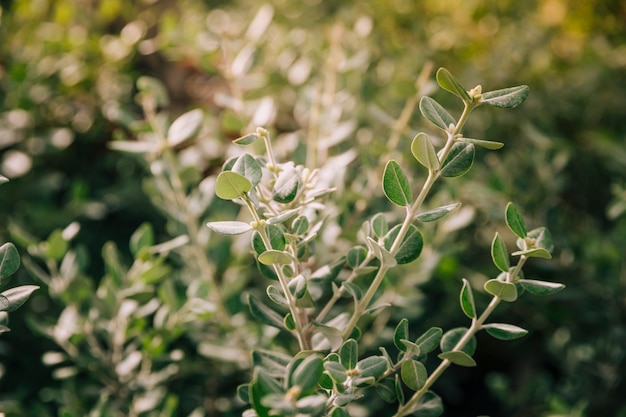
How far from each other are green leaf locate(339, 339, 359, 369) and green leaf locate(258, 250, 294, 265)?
0.12 meters

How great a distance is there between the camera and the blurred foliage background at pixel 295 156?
1.15 metres

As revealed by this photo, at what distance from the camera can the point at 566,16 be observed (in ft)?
7.55

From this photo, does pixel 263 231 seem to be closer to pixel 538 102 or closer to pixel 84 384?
pixel 84 384

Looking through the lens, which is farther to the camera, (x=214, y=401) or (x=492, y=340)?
(x=492, y=340)

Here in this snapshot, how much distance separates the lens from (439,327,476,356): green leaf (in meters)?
0.78

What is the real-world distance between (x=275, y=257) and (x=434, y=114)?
24 centimetres

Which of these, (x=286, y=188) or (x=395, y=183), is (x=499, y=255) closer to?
(x=395, y=183)

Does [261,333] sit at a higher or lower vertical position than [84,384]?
higher

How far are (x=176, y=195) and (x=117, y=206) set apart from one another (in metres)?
0.55

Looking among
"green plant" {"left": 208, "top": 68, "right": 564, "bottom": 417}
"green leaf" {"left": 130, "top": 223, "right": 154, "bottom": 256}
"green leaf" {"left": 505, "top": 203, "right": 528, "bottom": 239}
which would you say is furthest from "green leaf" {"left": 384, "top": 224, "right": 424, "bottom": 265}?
"green leaf" {"left": 130, "top": 223, "right": 154, "bottom": 256}

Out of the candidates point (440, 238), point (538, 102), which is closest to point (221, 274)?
point (440, 238)

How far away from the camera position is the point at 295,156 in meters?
1.15

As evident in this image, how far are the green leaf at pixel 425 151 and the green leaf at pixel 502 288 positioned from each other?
0.52ft

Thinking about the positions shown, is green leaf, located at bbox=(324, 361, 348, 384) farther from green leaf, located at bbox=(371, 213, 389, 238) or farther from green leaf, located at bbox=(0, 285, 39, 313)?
green leaf, located at bbox=(0, 285, 39, 313)
